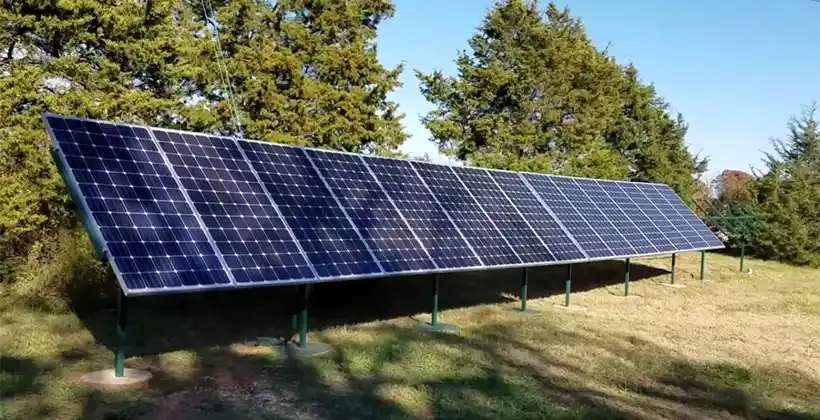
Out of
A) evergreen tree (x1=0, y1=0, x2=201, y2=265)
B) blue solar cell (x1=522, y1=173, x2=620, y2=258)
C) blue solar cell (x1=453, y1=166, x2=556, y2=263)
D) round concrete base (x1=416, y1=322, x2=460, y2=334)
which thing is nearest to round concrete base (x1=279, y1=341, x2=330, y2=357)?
round concrete base (x1=416, y1=322, x2=460, y2=334)

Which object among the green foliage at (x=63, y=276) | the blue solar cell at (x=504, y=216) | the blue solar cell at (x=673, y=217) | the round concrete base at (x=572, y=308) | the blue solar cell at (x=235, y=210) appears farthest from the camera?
the blue solar cell at (x=673, y=217)

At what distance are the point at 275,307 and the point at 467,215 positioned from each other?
12.7 feet

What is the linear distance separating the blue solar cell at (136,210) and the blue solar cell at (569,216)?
8.58 m

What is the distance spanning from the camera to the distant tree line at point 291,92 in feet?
48.0

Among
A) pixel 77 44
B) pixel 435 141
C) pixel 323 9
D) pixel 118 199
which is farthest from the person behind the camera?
pixel 435 141

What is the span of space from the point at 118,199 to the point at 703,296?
14.6m

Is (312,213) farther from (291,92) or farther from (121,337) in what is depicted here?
(291,92)

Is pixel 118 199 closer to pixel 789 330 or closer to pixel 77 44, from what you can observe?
pixel 77 44

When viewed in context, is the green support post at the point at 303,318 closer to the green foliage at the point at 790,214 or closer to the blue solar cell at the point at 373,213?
the blue solar cell at the point at 373,213

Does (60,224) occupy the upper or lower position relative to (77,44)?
lower

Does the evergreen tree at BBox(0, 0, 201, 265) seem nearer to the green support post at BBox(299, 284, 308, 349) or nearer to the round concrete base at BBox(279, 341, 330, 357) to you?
the round concrete base at BBox(279, 341, 330, 357)

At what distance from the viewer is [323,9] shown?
23266 millimetres

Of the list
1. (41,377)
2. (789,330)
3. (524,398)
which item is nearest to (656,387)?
(524,398)

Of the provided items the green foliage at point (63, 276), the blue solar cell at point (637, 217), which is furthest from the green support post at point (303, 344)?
the blue solar cell at point (637, 217)
